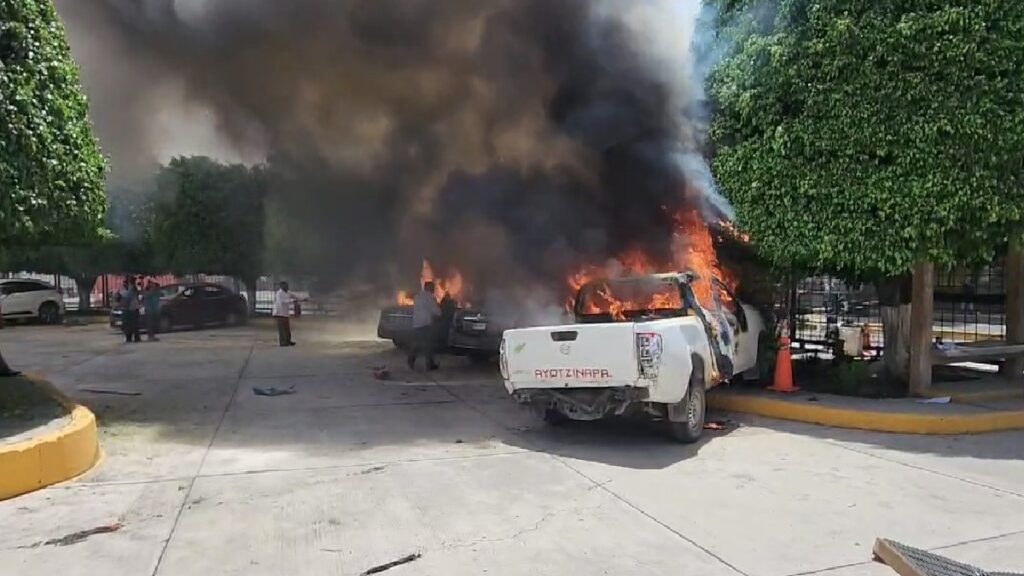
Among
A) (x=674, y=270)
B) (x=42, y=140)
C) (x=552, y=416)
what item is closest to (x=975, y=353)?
(x=674, y=270)

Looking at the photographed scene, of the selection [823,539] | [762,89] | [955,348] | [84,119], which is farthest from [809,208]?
[84,119]

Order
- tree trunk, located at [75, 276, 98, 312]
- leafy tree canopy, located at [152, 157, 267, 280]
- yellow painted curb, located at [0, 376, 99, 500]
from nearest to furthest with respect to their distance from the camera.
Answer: yellow painted curb, located at [0, 376, 99, 500] → leafy tree canopy, located at [152, 157, 267, 280] → tree trunk, located at [75, 276, 98, 312]

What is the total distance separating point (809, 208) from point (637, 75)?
4.44 metres

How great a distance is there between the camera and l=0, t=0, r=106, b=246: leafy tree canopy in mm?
6422

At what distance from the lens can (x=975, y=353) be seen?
9258mm

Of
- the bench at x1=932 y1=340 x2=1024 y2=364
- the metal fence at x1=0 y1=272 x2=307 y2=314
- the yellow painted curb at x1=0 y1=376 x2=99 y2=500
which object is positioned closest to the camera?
the yellow painted curb at x1=0 y1=376 x2=99 y2=500

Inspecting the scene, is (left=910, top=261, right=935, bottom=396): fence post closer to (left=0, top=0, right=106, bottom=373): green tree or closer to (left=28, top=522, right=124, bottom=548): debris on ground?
(left=28, top=522, right=124, bottom=548): debris on ground

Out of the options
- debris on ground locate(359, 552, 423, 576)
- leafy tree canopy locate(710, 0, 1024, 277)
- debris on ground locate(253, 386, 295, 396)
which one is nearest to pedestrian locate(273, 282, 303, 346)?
debris on ground locate(253, 386, 295, 396)

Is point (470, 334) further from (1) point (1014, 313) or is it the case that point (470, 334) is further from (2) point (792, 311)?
(1) point (1014, 313)

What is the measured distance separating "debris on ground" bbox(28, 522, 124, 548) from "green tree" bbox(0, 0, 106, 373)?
2817 millimetres

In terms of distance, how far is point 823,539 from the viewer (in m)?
4.71

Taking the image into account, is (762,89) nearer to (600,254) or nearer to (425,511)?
(600,254)

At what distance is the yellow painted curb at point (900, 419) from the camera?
7.80 metres

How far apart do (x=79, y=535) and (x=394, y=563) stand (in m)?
2.01
